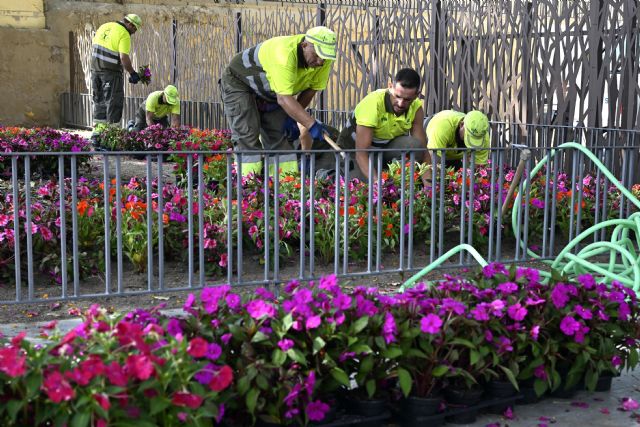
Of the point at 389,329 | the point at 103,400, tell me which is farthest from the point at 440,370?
the point at 103,400

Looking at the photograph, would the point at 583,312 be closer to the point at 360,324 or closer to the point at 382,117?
the point at 360,324

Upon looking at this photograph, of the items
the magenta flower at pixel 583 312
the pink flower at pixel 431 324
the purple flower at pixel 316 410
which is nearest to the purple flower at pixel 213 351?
the purple flower at pixel 316 410

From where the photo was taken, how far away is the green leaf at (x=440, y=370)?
3.21 metres

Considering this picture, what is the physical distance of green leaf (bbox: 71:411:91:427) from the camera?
7.80ft

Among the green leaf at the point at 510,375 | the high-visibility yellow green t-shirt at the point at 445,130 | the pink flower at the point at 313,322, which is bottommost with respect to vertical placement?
the green leaf at the point at 510,375

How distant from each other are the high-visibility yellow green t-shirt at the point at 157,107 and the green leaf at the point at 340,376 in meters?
12.2

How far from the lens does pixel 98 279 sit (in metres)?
5.92

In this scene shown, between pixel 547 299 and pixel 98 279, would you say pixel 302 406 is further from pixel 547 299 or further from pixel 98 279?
pixel 98 279

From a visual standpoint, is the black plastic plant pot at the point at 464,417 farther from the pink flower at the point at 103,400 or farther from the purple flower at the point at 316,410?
the pink flower at the point at 103,400

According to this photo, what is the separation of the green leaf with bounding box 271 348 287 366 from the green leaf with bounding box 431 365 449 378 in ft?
A: 1.84

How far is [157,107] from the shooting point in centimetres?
1498

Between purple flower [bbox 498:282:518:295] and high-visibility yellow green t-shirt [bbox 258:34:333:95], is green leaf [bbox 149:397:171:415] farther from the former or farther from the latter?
high-visibility yellow green t-shirt [bbox 258:34:333:95]

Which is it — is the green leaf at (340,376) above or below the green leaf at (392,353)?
below

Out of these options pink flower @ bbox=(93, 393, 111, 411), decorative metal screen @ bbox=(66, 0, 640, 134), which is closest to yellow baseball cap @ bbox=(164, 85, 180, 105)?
decorative metal screen @ bbox=(66, 0, 640, 134)
